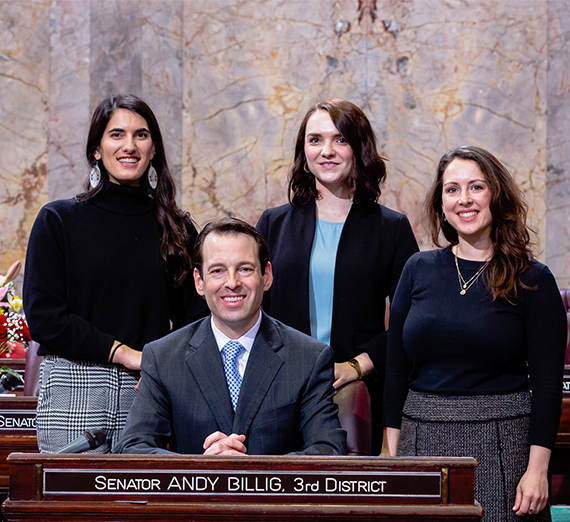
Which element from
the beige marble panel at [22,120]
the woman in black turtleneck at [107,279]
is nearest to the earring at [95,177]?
the woman in black turtleneck at [107,279]

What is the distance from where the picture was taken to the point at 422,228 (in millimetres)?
5883

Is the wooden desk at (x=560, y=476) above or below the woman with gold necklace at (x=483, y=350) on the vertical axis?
below

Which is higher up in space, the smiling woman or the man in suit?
the smiling woman

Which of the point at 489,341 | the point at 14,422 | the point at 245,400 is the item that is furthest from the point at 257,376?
the point at 14,422

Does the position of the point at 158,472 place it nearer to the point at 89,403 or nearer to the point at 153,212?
the point at 89,403

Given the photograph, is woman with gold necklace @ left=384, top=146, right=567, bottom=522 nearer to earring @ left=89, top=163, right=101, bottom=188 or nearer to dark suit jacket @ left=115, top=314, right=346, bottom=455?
dark suit jacket @ left=115, top=314, right=346, bottom=455

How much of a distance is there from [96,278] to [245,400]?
0.62m

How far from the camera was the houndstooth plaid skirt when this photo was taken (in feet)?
7.05

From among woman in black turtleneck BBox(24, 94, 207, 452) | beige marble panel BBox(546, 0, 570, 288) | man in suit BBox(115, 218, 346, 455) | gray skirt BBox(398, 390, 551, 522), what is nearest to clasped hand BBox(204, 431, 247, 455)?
man in suit BBox(115, 218, 346, 455)

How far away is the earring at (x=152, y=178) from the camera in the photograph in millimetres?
2455

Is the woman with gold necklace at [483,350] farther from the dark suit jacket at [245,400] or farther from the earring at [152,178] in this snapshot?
the earring at [152,178]

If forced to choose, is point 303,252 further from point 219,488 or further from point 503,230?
point 219,488

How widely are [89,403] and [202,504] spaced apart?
781 mm

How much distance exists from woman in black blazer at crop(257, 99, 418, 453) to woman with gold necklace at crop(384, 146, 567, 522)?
0.20 metres
